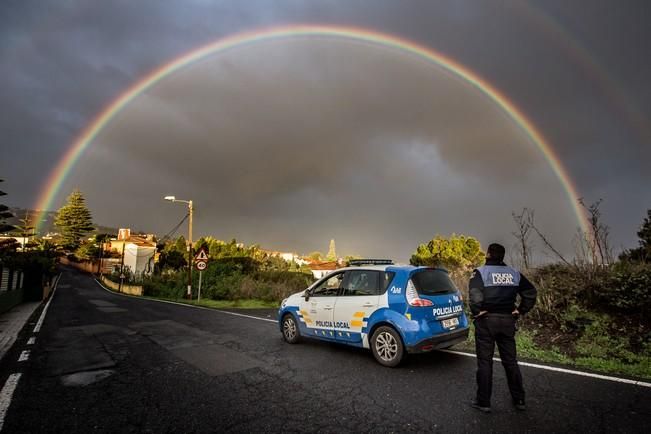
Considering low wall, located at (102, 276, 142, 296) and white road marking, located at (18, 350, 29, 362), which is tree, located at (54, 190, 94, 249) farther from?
white road marking, located at (18, 350, 29, 362)

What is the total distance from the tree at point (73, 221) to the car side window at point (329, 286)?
4143 inches

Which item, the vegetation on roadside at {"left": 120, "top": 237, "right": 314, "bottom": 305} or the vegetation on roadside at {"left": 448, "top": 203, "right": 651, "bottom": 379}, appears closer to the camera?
the vegetation on roadside at {"left": 448, "top": 203, "right": 651, "bottom": 379}

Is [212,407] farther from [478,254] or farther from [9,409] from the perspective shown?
[478,254]

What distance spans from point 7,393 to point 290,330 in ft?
14.9

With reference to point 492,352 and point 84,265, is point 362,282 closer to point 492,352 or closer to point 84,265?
point 492,352

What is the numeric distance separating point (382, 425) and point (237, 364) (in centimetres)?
317

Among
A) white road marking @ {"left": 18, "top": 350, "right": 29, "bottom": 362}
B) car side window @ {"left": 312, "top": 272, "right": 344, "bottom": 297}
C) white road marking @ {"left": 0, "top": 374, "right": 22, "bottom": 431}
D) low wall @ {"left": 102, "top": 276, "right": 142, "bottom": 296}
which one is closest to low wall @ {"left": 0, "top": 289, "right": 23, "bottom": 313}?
white road marking @ {"left": 18, "top": 350, "right": 29, "bottom": 362}

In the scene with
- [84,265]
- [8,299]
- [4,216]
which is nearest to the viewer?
[8,299]

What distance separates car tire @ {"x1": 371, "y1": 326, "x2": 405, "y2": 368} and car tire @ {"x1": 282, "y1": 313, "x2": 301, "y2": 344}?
7.08 feet

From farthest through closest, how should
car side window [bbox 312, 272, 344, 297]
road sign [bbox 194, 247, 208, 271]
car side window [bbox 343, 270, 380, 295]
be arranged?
road sign [bbox 194, 247, 208, 271] → car side window [bbox 312, 272, 344, 297] → car side window [bbox 343, 270, 380, 295]

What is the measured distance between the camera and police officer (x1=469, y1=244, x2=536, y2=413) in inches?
153

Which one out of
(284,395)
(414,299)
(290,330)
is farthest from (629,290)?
(284,395)

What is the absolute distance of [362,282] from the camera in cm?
626

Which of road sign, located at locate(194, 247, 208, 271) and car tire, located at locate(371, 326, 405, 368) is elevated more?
road sign, located at locate(194, 247, 208, 271)
